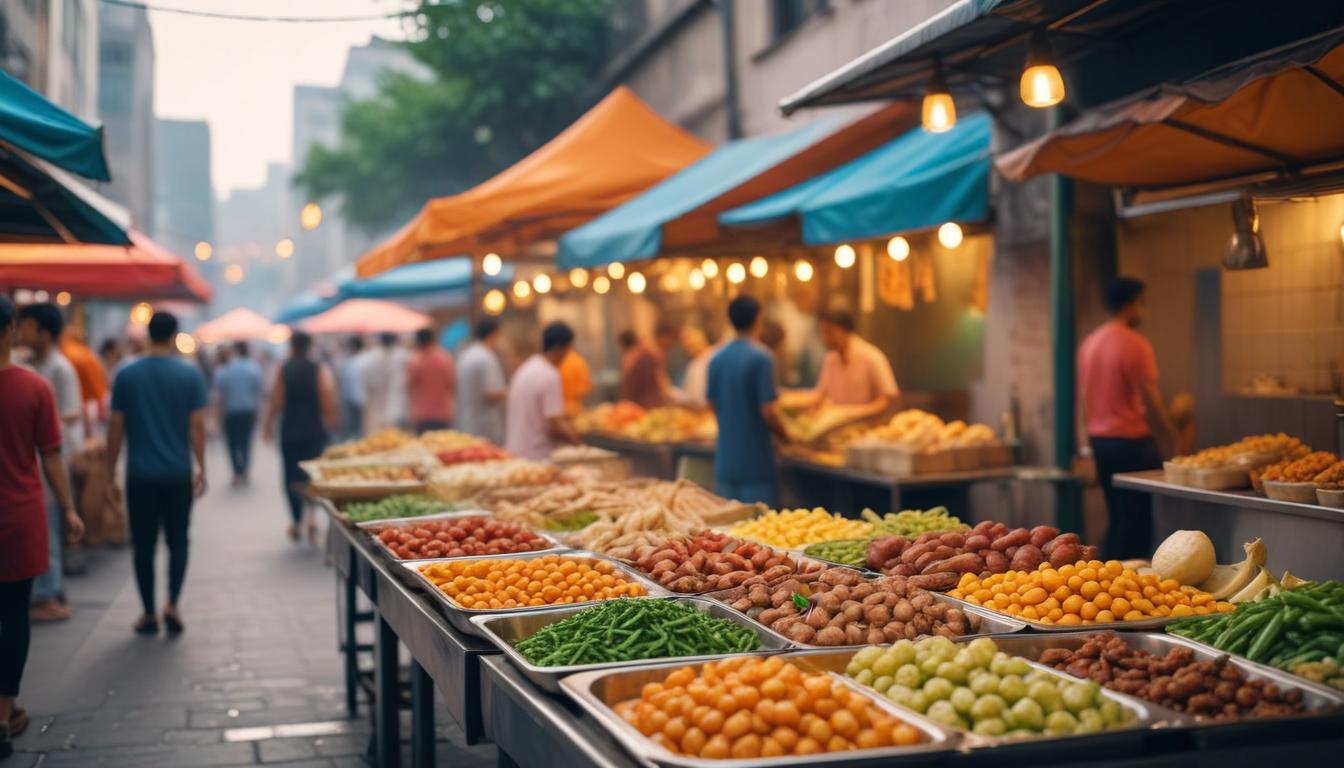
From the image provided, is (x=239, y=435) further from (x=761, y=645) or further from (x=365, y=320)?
(x=761, y=645)

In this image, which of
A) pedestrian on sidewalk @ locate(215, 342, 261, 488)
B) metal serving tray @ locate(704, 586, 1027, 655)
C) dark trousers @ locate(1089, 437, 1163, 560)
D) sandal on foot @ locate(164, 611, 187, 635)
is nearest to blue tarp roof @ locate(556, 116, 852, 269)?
dark trousers @ locate(1089, 437, 1163, 560)

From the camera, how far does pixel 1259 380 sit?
8.30 meters

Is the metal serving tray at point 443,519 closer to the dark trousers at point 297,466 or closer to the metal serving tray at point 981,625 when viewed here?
the metal serving tray at point 981,625

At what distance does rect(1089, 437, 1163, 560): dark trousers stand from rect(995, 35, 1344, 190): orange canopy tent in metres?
1.82

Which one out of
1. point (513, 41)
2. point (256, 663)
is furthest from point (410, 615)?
point (513, 41)

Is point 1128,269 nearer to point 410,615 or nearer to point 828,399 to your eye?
point 828,399

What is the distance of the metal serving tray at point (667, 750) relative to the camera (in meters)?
2.91

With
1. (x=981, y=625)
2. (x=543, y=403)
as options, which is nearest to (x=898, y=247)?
(x=543, y=403)

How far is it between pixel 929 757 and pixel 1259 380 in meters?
6.24

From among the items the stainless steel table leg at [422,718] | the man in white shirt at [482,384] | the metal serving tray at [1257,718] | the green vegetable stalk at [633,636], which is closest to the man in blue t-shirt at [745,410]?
the stainless steel table leg at [422,718]

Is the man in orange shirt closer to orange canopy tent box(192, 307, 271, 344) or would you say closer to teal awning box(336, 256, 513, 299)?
teal awning box(336, 256, 513, 299)

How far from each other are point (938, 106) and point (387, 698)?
14.9 feet

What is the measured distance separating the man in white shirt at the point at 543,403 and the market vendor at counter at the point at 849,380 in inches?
84.5

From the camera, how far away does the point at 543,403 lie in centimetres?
1066
